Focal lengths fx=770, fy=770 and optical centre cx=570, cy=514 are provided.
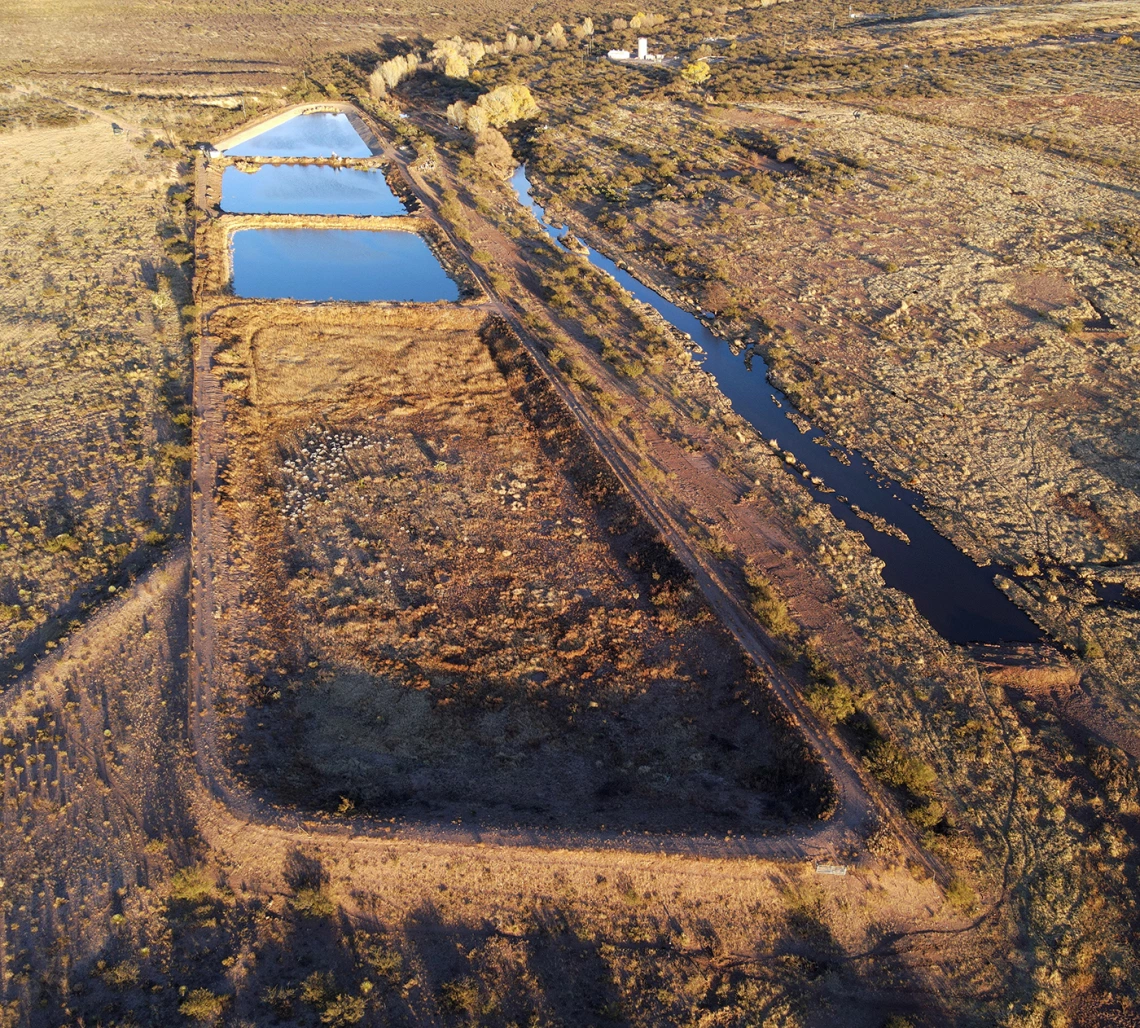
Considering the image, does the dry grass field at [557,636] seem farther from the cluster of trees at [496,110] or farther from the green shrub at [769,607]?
the cluster of trees at [496,110]

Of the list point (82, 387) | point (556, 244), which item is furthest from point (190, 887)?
point (556, 244)

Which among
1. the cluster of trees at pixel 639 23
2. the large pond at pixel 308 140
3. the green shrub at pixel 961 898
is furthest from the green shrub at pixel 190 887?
the cluster of trees at pixel 639 23

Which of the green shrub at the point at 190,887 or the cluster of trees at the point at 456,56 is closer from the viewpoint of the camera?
the green shrub at the point at 190,887

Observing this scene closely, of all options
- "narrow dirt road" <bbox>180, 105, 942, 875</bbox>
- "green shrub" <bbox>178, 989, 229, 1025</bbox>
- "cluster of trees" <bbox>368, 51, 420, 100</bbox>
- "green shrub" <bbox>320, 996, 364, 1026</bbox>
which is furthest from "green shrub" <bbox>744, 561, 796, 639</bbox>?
"cluster of trees" <bbox>368, 51, 420, 100</bbox>

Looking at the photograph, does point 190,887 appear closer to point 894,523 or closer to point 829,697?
point 829,697

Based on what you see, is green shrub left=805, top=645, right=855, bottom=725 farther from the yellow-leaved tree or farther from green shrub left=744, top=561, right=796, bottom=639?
the yellow-leaved tree
